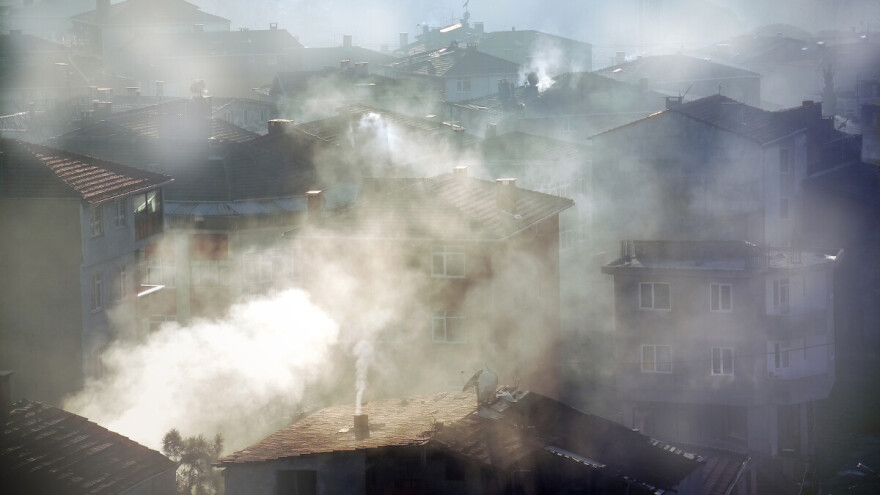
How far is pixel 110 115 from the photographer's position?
45.7m

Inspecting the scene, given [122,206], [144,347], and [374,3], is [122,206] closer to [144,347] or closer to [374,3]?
[144,347]

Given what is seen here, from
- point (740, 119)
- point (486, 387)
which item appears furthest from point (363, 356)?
point (740, 119)

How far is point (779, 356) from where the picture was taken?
3228 centimetres

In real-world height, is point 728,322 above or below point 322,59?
below

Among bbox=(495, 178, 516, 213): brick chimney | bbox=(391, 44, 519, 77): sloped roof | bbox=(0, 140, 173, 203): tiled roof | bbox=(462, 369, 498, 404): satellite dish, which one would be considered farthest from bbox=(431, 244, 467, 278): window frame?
bbox=(391, 44, 519, 77): sloped roof

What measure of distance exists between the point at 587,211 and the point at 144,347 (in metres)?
17.6

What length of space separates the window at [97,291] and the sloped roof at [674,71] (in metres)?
38.7

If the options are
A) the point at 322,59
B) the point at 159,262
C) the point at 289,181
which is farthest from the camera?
the point at 322,59

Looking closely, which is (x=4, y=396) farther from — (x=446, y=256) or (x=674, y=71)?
(x=674, y=71)

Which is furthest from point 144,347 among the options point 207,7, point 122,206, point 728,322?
point 207,7

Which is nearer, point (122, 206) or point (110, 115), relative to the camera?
point (122, 206)

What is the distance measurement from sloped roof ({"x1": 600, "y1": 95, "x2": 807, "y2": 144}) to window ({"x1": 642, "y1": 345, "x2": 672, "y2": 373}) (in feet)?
31.9

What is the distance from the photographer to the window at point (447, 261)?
94.8 feet

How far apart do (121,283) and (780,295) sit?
1679 centimetres
